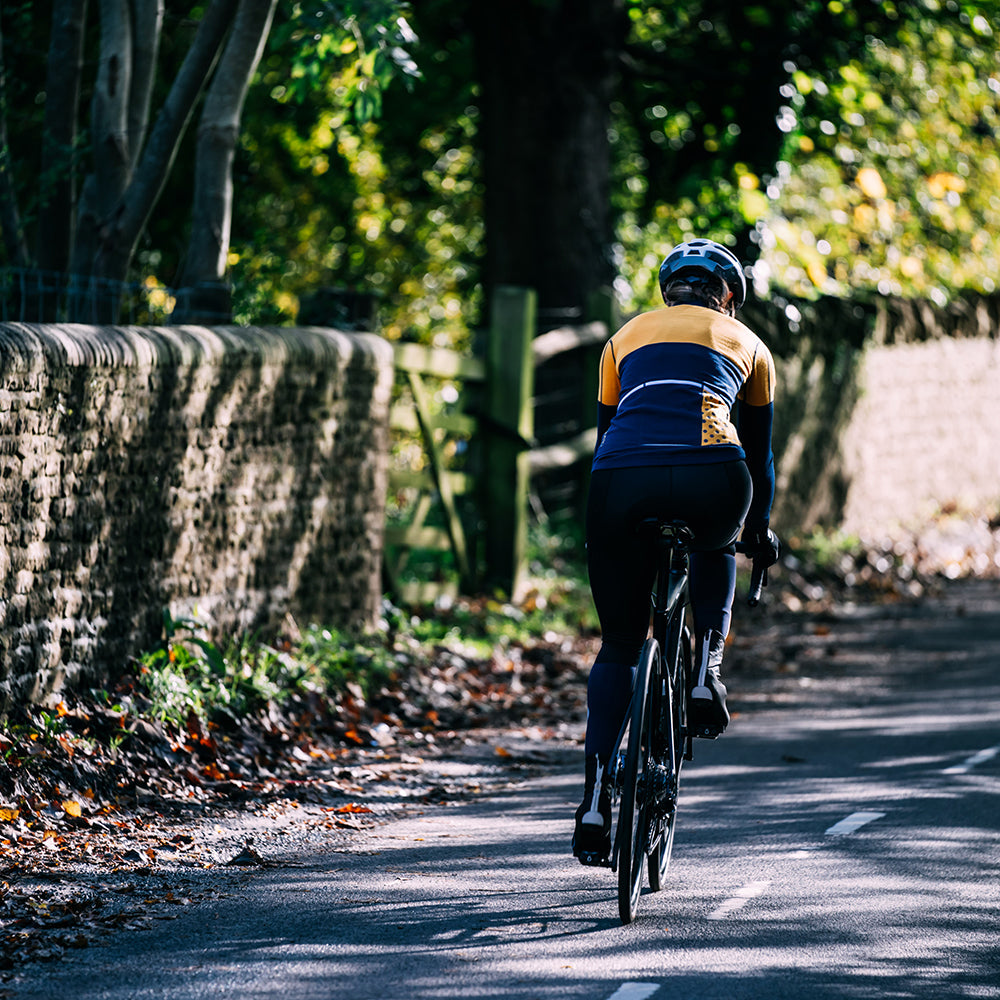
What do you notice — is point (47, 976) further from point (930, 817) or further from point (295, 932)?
point (930, 817)

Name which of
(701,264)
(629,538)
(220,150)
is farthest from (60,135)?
(629,538)

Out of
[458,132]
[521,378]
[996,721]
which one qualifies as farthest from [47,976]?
[458,132]

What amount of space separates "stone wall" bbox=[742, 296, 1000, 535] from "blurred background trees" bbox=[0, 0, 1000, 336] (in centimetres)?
61

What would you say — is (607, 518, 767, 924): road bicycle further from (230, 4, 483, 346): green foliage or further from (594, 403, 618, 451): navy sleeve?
(230, 4, 483, 346): green foliage

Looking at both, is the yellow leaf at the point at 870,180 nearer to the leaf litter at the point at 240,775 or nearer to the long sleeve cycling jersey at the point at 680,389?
the leaf litter at the point at 240,775

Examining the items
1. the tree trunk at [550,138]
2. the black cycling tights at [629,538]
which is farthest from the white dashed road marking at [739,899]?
the tree trunk at [550,138]

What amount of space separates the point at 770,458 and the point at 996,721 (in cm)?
403

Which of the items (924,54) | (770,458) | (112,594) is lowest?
(112,594)

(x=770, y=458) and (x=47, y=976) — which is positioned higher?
(x=770, y=458)

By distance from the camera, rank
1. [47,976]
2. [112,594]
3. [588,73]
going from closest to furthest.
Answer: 1. [47,976]
2. [112,594]
3. [588,73]

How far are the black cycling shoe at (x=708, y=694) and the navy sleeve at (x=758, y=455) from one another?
1.41ft

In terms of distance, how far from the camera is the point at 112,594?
7.18 m

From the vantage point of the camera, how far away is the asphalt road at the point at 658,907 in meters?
4.38

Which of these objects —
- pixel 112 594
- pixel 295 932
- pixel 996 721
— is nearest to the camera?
pixel 295 932
